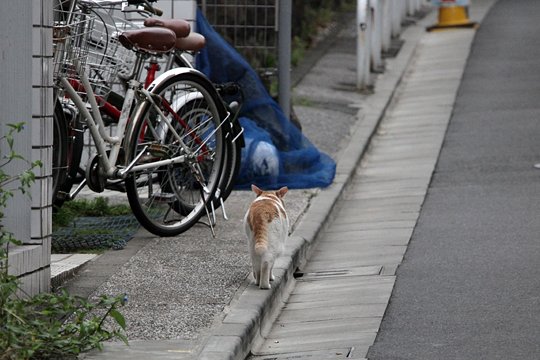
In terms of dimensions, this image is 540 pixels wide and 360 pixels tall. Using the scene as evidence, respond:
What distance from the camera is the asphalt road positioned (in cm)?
617

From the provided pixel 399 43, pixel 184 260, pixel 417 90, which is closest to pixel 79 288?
pixel 184 260

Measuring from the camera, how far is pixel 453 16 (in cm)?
2436

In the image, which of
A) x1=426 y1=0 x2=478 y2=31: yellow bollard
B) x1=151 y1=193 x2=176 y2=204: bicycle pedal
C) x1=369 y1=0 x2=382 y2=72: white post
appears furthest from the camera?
x1=426 y1=0 x2=478 y2=31: yellow bollard

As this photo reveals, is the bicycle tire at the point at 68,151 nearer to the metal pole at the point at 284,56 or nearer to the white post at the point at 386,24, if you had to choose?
the metal pole at the point at 284,56

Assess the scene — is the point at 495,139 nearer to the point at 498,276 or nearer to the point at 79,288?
the point at 498,276

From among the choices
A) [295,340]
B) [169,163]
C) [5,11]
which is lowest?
[295,340]

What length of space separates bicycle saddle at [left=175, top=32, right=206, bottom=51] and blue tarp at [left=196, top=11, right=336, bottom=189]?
1.71m

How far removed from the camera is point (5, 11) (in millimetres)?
6195

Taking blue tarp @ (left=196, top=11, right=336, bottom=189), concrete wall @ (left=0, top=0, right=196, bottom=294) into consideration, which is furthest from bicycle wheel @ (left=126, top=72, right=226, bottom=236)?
blue tarp @ (left=196, top=11, right=336, bottom=189)

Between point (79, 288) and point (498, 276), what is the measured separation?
256cm

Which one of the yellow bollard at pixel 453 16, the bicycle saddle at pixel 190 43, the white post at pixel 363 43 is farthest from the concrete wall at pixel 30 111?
the yellow bollard at pixel 453 16

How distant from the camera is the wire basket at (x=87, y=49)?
7.03m

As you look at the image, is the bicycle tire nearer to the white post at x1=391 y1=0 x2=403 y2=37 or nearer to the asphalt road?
the asphalt road

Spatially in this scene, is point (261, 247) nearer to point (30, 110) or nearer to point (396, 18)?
point (30, 110)
